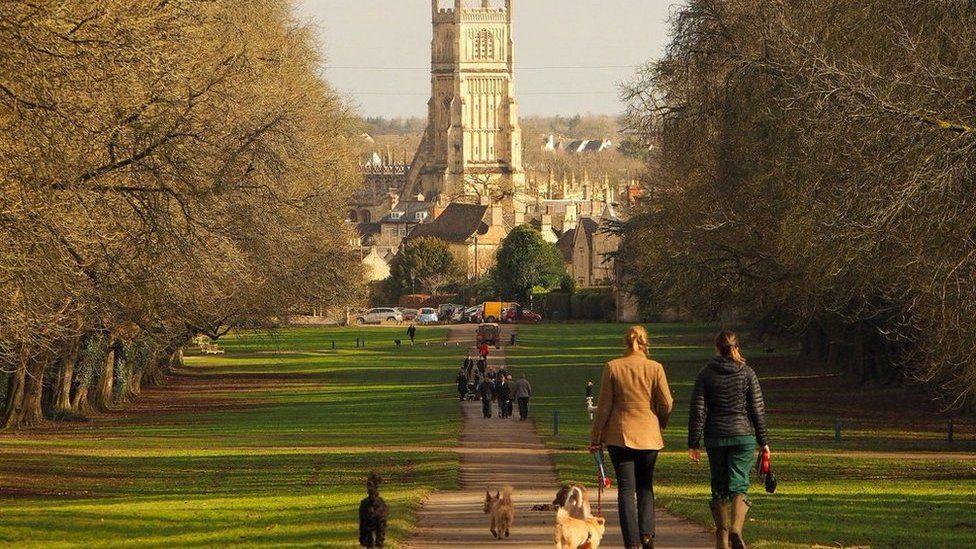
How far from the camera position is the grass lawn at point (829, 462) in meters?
18.0

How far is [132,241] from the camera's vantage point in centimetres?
2247

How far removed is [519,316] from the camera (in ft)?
413

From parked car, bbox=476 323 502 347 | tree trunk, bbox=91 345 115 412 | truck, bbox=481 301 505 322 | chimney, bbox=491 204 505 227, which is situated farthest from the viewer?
chimney, bbox=491 204 505 227

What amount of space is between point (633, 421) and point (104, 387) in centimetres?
Result: 3898

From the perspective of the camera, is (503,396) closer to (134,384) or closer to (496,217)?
(134,384)

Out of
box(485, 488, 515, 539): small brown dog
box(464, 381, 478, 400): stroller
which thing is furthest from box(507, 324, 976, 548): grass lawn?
box(485, 488, 515, 539): small brown dog

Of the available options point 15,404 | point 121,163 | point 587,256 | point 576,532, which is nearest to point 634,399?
point 576,532

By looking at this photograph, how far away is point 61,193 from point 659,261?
1065 inches

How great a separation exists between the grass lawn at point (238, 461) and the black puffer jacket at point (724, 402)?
3319mm

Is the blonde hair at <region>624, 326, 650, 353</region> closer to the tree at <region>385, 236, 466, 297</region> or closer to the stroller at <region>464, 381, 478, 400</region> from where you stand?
the stroller at <region>464, 381, 478, 400</region>

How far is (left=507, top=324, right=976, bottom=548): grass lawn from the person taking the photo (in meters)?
18.0

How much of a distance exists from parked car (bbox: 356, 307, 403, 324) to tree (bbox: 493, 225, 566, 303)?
9.89 metres

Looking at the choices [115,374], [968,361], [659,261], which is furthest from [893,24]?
[115,374]

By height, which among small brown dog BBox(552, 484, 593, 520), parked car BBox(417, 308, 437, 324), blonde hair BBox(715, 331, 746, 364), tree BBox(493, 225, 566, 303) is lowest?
small brown dog BBox(552, 484, 593, 520)
